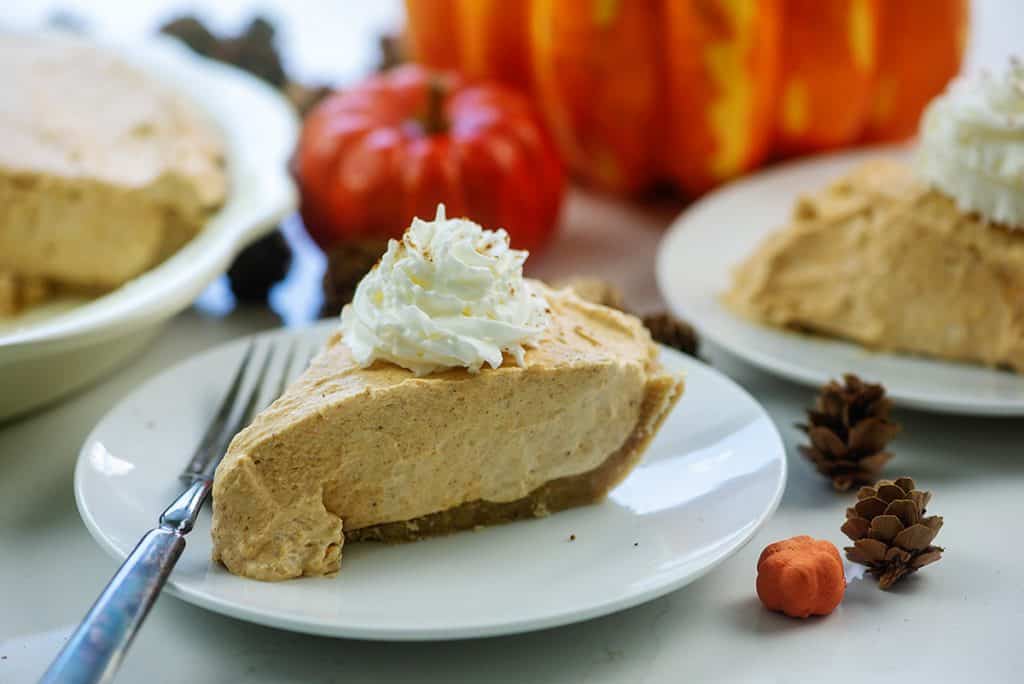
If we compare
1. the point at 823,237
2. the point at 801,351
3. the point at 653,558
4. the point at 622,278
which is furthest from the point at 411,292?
the point at 622,278

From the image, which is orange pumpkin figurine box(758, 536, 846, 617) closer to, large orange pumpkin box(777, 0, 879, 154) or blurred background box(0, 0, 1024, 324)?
blurred background box(0, 0, 1024, 324)

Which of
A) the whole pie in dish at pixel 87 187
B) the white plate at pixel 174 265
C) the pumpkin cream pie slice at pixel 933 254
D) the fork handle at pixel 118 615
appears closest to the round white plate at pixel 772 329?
the pumpkin cream pie slice at pixel 933 254

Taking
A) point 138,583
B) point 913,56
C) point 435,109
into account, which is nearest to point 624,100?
point 435,109

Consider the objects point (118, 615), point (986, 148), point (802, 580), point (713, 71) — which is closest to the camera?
point (118, 615)

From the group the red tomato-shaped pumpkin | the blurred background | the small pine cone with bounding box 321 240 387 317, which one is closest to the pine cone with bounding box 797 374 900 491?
the blurred background

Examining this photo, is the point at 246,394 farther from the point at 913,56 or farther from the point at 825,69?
the point at 913,56

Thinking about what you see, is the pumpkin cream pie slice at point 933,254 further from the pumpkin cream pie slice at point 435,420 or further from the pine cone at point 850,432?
the pumpkin cream pie slice at point 435,420

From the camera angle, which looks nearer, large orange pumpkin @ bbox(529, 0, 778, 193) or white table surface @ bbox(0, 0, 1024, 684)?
white table surface @ bbox(0, 0, 1024, 684)
